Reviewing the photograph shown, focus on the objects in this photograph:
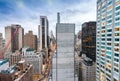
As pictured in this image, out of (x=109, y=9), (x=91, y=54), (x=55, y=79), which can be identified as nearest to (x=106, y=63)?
(x=109, y=9)

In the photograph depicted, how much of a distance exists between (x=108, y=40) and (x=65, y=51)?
8.02 meters

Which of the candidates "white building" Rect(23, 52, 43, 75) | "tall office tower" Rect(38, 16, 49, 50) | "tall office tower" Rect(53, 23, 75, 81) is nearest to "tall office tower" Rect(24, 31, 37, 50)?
"tall office tower" Rect(38, 16, 49, 50)

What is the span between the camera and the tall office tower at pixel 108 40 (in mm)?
21406

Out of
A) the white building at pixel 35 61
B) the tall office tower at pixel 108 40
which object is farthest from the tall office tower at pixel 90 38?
the tall office tower at pixel 108 40

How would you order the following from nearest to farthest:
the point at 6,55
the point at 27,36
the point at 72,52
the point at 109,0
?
the point at 109,0 < the point at 72,52 < the point at 6,55 < the point at 27,36

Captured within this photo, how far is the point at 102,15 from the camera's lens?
87.2 feet

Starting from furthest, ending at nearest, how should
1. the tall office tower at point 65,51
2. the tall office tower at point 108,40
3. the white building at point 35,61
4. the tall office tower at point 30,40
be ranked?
the tall office tower at point 30,40
the white building at point 35,61
the tall office tower at point 65,51
the tall office tower at point 108,40

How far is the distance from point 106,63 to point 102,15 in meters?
8.13

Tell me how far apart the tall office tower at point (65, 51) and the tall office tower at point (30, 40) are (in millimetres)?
74707

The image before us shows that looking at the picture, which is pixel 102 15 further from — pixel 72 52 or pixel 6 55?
pixel 6 55

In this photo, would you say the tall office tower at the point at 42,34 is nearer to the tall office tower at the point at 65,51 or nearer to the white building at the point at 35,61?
the white building at the point at 35,61

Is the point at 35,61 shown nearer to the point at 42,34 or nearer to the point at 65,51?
the point at 65,51

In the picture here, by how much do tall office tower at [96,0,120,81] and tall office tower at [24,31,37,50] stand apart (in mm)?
78045

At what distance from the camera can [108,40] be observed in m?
24.1
